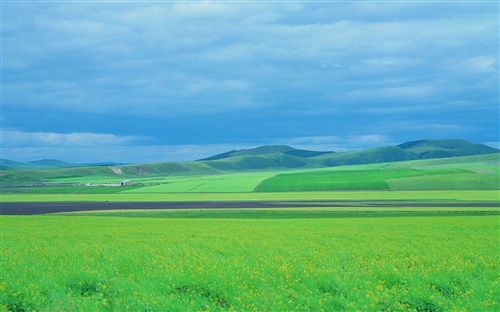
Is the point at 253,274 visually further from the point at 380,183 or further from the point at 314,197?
the point at 380,183

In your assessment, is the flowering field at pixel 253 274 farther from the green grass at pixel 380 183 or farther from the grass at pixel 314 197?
the green grass at pixel 380 183

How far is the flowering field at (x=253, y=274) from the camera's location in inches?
549

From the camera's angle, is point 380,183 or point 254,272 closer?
point 254,272

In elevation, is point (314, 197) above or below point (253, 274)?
below

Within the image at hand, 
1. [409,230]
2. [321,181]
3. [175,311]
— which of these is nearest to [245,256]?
[175,311]

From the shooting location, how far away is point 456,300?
1441 cm

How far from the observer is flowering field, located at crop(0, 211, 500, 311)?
1394 cm

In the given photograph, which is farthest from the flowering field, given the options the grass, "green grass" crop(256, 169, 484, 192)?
"green grass" crop(256, 169, 484, 192)

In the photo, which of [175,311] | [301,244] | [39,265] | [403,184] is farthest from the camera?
[403,184]

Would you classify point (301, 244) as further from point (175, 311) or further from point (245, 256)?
point (175, 311)

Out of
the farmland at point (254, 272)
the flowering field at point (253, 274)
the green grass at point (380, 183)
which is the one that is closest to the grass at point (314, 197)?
the green grass at point (380, 183)

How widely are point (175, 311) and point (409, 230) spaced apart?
22129 mm

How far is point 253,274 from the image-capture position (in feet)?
55.2

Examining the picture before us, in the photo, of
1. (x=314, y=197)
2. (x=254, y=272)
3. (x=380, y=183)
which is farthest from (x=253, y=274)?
(x=380, y=183)
